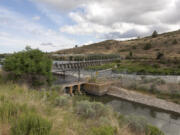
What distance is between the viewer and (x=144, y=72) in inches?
947

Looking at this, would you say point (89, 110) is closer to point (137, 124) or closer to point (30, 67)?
point (137, 124)

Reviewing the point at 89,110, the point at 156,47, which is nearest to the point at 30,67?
the point at 89,110

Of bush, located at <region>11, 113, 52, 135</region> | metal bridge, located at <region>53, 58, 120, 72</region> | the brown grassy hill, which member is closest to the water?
bush, located at <region>11, 113, 52, 135</region>

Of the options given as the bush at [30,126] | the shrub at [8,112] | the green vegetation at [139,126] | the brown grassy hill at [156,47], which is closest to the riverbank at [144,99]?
the green vegetation at [139,126]

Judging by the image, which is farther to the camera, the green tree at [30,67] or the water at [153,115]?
the green tree at [30,67]

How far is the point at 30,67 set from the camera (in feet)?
40.1

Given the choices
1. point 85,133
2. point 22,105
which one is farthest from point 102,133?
point 22,105

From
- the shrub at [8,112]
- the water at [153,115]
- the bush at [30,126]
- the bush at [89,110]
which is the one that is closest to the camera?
the bush at [30,126]

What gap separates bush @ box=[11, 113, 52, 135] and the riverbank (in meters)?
15.6

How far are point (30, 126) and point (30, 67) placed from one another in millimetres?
10904

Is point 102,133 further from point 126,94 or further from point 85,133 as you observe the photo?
point 126,94

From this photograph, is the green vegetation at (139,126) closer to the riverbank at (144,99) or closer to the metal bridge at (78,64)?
the riverbank at (144,99)

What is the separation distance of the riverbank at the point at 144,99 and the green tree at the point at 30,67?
437 inches

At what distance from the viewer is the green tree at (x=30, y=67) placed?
479 inches
